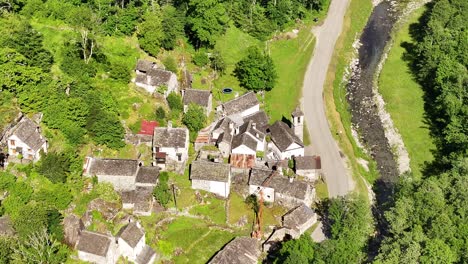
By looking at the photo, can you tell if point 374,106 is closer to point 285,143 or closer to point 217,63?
point 285,143

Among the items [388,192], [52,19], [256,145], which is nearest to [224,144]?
[256,145]

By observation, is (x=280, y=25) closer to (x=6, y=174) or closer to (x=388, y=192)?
(x=388, y=192)

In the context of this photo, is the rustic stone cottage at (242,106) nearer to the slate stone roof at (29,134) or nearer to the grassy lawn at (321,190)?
the grassy lawn at (321,190)

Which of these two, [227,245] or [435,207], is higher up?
[435,207]

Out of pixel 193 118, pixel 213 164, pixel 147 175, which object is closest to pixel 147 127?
pixel 193 118

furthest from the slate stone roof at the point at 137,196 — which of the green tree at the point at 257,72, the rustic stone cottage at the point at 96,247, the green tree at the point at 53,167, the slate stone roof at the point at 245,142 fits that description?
the green tree at the point at 257,72

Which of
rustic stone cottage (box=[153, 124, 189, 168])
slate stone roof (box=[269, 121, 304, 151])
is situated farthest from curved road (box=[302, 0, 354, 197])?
rustic stone cottage (box=[153, 124, 189, 168])
